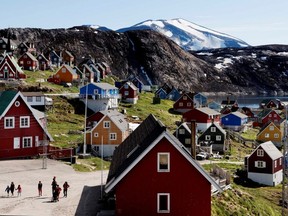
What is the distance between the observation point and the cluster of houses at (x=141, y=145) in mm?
26234

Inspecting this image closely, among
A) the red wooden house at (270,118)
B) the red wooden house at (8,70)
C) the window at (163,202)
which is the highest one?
the red wooden house at (8,70)

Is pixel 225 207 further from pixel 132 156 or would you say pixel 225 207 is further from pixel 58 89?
pixel 58 89

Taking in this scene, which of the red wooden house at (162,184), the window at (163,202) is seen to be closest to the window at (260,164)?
the red wooden house at (162,184)

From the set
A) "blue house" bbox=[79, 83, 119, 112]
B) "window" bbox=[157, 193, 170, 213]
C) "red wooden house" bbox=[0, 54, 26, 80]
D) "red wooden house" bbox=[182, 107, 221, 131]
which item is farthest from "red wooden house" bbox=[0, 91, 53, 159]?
"red wooden house" bbox=[182, 107, 221, 131]

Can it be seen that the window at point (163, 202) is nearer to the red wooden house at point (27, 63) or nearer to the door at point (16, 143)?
the door at point (16, 143)

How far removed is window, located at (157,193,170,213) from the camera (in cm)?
2642

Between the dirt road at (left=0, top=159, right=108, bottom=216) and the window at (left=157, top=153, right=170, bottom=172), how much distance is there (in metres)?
6.04

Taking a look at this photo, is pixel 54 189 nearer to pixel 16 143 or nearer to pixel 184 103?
pixel 16 143

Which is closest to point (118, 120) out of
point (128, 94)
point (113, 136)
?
point (113, 136)

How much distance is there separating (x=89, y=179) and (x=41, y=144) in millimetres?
13780

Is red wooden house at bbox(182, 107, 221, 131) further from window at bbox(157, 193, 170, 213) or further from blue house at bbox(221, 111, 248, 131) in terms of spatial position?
window at bbox(157, 193, 170, 213)

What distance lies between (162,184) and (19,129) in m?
31.4

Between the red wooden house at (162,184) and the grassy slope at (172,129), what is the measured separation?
667 centimetres

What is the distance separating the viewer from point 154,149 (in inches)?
1029
